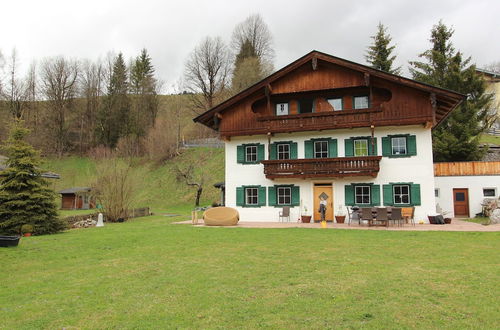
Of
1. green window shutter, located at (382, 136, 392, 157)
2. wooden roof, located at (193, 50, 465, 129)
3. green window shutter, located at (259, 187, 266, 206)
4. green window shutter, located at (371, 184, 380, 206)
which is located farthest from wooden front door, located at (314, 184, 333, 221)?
wooden roof, located at (193, 50, 465, 129)

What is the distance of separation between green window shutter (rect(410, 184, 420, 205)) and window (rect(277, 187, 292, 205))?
21.5 ft

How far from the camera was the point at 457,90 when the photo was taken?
30.1 m

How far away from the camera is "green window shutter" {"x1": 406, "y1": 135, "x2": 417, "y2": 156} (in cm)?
1970

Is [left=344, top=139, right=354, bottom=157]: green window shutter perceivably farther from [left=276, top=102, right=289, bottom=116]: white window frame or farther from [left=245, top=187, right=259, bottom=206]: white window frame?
[left=245, top=187, right=259, bottom=206]: white window frame

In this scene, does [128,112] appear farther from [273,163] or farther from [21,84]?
[273,163]

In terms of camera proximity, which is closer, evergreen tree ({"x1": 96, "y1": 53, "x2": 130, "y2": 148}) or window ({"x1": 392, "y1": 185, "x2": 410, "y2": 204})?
window ({"x1": 392, "y1": 185, "x2": 410, "y2": 204})

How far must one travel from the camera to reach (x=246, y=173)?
22.5 meters

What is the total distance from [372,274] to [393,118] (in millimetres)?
14057

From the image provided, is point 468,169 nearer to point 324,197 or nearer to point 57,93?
point 324,197

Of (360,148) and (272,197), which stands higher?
(360,148)

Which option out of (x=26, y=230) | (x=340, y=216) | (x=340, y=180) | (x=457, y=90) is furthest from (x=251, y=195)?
(x=457, y=90)

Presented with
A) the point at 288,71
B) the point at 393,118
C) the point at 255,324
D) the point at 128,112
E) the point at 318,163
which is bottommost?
the point at 255,324

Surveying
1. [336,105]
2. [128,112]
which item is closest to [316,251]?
[336,105]

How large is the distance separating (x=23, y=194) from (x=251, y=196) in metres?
11.8
